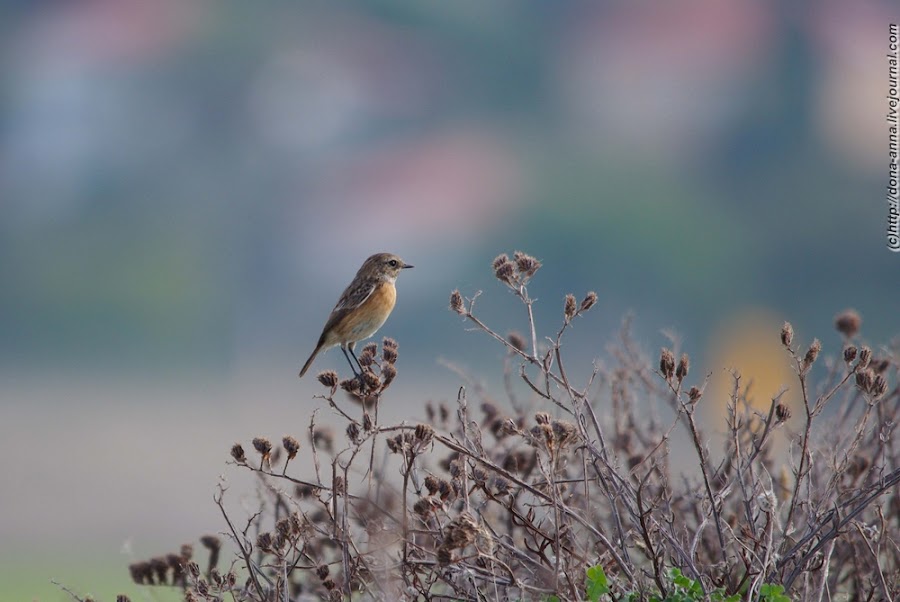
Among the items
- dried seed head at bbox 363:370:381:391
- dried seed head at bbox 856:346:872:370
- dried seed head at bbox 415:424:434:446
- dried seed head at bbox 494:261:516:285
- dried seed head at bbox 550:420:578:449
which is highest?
dried seed head at bbox 494:261:516:285

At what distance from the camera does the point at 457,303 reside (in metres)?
3.74

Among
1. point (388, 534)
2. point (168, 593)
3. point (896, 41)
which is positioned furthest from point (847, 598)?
point (896, 41)

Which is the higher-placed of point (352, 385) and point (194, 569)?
point (352, 385)

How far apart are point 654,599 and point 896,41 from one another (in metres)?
5.50

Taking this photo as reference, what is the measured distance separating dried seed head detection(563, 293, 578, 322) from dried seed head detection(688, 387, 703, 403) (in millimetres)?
445

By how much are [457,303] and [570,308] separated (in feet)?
1.29

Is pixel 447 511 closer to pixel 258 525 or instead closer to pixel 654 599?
pixel 654 599

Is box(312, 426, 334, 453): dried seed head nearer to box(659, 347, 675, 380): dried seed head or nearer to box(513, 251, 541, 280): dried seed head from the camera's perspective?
box(513, 251, 541, 280): dried seed head

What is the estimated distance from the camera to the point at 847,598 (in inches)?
183

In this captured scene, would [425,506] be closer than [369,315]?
Yes

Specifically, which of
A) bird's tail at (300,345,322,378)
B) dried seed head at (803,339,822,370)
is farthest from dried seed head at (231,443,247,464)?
bird's tail at (300,345,322,378)

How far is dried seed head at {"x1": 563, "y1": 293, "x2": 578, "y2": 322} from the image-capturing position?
11.6 feet

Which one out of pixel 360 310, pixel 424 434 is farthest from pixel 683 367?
pixel 360 310

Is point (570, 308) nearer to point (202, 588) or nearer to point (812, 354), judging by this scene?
point (812, 354)
